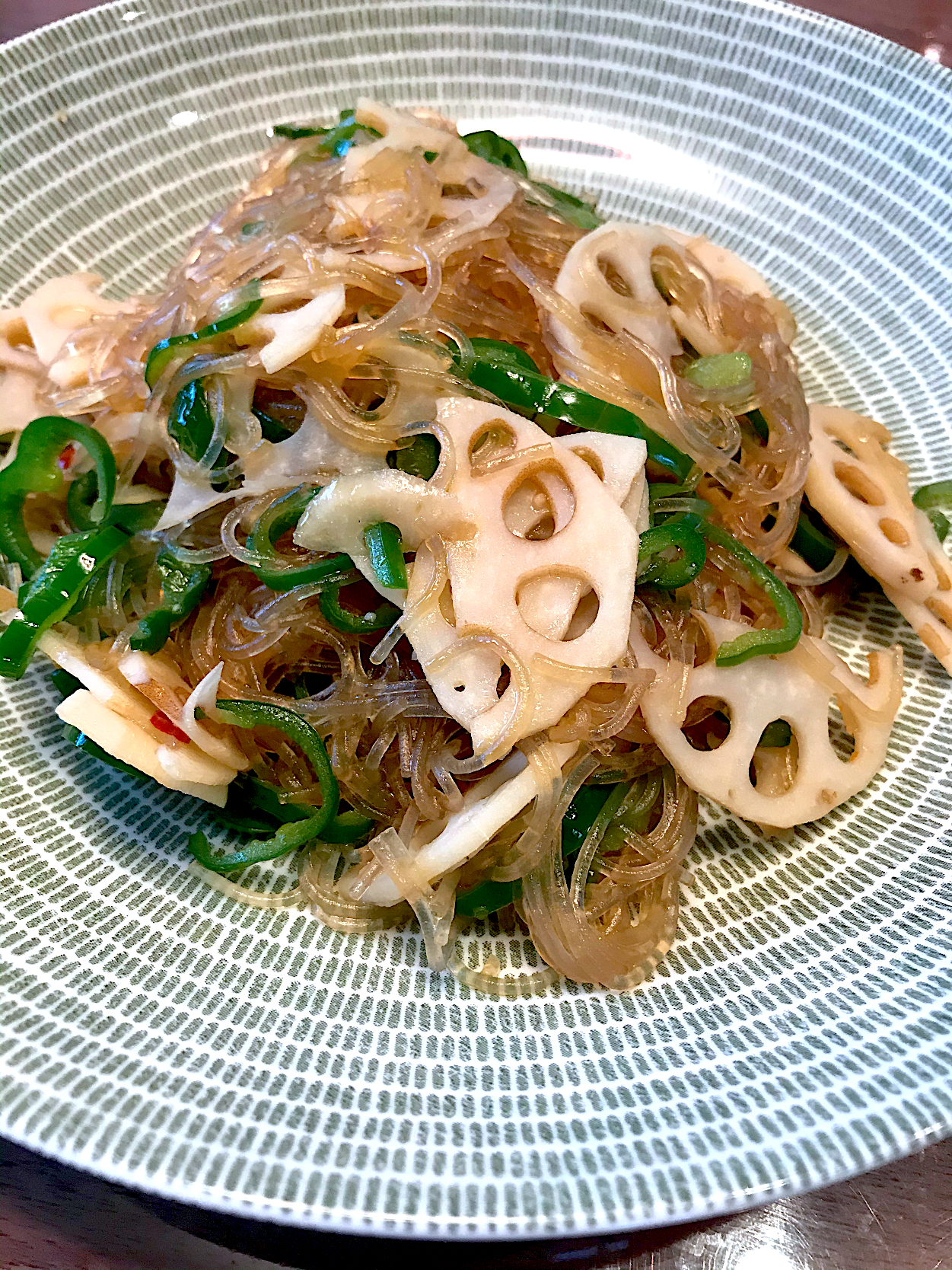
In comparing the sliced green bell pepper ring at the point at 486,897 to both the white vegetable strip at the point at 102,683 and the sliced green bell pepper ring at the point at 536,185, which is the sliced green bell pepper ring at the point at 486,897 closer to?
the white vegetable strip at the point at 102,683

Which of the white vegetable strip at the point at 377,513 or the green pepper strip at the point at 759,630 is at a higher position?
the white vegetable strip at the point at 377,513

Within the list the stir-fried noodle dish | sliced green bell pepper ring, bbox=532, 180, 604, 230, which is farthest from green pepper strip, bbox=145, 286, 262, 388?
sliced green bell pepper ring, bbox=532, 180, 604, 230

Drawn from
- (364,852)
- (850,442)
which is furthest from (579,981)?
(850,442)

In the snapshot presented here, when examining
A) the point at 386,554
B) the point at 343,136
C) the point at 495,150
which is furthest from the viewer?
the point at 495,150

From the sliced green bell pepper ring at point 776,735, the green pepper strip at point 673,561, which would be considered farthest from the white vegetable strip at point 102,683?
the sliced green bell pepper ring at point 776,735

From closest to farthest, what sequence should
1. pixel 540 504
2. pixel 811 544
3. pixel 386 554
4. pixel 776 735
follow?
pixel 386 554 < pixel 540 504 < pixel 776 735 < pixel 811 544

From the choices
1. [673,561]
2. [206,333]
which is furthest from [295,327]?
[673,561]

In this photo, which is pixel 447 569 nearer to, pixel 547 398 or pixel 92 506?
pixel 547 398

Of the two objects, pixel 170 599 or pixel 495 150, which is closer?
pixel 170 599
